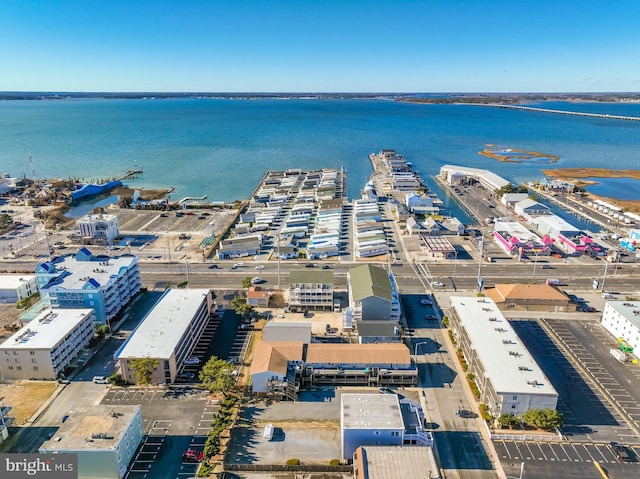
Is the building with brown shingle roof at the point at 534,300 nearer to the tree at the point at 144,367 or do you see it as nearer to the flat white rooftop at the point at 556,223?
the flat white rooftop at the point at 556,223

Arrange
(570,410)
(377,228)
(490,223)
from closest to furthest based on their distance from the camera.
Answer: (570,410) < (377,228) < (490,223)

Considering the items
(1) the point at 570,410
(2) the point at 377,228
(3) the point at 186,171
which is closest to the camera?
(1) the point at 570,410

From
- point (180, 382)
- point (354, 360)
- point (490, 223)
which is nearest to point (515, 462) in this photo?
point (354, 360)

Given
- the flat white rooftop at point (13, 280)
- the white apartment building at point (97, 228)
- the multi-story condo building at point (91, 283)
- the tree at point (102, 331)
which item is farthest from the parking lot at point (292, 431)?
the white apartment building at point (97, 228)

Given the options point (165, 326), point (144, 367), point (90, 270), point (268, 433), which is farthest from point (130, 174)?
point (268, 433)

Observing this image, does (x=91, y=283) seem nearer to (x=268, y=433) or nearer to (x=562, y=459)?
(x=268, y=433)

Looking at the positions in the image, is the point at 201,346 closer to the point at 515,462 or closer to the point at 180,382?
the point at 180,382

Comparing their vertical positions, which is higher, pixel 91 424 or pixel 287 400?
pixel 91 424

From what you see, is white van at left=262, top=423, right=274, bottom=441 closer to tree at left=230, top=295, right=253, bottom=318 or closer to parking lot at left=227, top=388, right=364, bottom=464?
parking lot at left=227, top=388, right=364, bottom=464
